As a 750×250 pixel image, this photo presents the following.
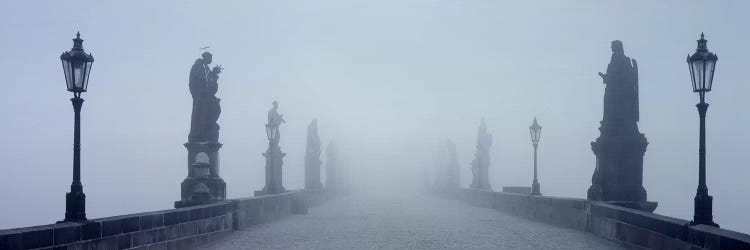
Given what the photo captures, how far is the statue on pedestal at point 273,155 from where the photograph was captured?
1021 inches

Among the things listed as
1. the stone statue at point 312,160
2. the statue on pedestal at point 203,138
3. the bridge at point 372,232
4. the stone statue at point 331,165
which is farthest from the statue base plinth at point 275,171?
the stone statue at point 331,165

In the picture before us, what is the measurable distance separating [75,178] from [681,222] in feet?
27.1

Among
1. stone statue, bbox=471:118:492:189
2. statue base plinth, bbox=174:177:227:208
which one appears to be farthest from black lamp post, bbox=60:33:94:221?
stone statue, bbox=471:118:492:189

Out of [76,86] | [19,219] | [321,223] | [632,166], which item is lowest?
[19,219]

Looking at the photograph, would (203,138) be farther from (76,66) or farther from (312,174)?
(312,174)

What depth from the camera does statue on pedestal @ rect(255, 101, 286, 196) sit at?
2594 cm

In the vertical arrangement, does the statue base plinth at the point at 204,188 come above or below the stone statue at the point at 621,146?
below

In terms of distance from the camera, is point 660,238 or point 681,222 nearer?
point 681,222

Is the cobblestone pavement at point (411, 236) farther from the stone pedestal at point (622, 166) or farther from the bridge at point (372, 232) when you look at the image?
the stone pedestal at point (622, 166)

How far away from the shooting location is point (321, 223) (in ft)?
68.8

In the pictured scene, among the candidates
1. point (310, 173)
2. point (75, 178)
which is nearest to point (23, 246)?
point (75, 178)

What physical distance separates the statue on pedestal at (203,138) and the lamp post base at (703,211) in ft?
37.4

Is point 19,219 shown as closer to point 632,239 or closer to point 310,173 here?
point 310,173

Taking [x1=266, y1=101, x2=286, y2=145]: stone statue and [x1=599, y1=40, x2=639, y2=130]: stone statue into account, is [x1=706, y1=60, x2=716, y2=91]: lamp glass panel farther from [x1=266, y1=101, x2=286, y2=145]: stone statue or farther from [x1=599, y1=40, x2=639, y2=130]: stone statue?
[x1=266, y1=101, x2=286, y2=145]: stone statue
